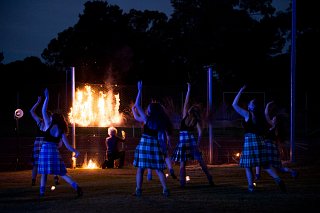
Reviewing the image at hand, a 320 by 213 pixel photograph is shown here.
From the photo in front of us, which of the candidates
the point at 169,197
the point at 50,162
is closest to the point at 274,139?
Answer: the point at 169,197

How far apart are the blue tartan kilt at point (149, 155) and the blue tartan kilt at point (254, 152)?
5.42ft

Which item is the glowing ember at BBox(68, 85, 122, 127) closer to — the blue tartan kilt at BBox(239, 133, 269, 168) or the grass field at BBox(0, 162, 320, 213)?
the grass field at BBox(0, 162, 320, 213)

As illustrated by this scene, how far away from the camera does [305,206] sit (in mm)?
8492

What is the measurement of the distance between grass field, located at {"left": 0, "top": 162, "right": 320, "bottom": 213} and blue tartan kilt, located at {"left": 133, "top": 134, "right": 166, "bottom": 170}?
0.60 meters

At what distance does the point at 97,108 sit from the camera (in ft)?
71.5

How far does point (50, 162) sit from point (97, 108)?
1200 cm

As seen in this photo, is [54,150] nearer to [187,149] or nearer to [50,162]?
[50,162]

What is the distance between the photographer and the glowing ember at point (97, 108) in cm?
2002

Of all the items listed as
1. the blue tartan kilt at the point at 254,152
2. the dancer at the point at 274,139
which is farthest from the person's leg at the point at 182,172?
the dancer at the point at 274,139

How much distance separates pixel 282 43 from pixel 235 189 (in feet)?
120

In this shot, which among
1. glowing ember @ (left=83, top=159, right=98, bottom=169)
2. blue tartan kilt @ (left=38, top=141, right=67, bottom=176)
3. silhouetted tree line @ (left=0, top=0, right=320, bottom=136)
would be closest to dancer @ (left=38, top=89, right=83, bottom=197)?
blue tartan kilt @ (left=38, top=141, right=67, bottom=176)

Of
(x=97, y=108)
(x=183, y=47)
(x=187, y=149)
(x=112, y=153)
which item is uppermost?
(x=183, y=47)

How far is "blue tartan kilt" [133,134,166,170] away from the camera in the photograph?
31.5ft

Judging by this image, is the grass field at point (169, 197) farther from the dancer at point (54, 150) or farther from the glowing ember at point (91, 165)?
the glowing ember at point (91, 165)
